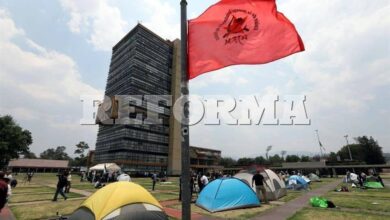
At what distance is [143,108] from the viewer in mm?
91312

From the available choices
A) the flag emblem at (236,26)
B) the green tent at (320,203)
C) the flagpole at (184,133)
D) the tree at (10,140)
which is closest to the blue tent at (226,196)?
the green tent at (320,203)

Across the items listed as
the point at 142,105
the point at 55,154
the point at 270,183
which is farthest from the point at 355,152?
the point at 55,154

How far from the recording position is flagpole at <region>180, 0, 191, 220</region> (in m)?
4.05

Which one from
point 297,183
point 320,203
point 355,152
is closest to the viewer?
point 320,203

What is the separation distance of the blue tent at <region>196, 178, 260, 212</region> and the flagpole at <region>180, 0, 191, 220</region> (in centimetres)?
875

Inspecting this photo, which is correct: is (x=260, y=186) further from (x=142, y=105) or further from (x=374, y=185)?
(x=142, y=105)

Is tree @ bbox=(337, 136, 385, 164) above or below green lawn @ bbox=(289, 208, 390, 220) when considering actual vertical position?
above

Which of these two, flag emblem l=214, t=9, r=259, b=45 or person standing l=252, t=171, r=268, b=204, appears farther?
person standing l=252, t=171, r=268, b=204

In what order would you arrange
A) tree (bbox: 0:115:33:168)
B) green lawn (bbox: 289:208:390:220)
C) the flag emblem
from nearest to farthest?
the flag emblem → green lawn (bbox: 289:208:390:220) → tree (bbox: 0:115:33:168)

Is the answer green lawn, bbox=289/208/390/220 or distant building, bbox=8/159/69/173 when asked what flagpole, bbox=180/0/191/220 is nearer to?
green lawn, bbox=289/208/390/220

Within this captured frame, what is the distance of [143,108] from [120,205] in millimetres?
85468

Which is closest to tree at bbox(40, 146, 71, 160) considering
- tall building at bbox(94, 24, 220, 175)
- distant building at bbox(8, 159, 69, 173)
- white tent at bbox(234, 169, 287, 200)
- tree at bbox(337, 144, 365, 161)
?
distant building at bbox(8, 159, 69, 173)

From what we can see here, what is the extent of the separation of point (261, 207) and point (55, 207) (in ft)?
34.5

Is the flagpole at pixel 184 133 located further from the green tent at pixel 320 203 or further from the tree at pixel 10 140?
the tree at pixel 10 140
